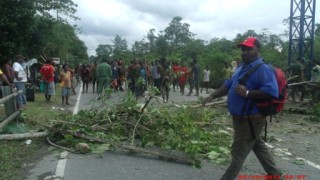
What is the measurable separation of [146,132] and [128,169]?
1.70m

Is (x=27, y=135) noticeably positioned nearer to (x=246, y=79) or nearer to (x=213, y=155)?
(x=213, y=155)

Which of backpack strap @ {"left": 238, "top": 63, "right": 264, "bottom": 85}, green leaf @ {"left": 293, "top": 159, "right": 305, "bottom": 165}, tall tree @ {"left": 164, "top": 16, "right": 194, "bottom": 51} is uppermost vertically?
tall tree @ {"left": 164, "top": 16, "right": 194, "bottom": 51}

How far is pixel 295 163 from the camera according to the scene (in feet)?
24.3

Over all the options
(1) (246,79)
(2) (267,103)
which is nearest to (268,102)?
(2) (267,103)

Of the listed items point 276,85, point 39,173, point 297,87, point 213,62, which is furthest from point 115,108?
point 213,62

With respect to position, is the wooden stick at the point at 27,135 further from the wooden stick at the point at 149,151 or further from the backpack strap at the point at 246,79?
the backpack strap at the point at 246,79

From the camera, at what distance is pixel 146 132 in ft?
27.4

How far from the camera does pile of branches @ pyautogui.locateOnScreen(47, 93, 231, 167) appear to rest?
7492mm

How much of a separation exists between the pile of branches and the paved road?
0.26 meters

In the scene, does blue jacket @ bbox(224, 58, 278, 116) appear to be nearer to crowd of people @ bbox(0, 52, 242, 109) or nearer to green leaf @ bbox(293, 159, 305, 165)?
green leaf @ bbox(293, 159, 305, 165)

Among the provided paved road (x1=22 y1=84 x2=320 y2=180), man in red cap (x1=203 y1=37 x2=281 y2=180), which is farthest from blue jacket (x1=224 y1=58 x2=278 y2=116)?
paved road (x1=22 y1=84 x2=320 y2=180)

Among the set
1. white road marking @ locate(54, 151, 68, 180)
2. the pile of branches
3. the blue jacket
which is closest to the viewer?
the blue jacket

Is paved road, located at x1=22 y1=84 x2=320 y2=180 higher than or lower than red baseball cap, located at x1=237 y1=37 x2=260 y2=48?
lower

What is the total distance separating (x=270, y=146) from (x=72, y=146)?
390cm
